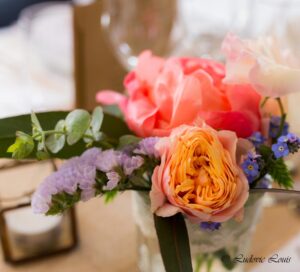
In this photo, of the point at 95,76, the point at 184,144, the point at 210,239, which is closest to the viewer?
the point at 184,144

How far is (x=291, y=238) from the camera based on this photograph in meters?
0.71

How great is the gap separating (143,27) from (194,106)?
2.08ft

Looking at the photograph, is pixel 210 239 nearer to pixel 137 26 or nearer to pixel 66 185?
pixel 66 185

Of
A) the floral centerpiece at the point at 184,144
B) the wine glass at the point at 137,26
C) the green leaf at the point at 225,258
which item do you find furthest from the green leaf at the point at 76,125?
the wine glass at the point at 137,26

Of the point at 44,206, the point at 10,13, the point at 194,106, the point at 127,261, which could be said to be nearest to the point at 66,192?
the point at 44,206

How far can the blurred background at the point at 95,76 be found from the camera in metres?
0.66

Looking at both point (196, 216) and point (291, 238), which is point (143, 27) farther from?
point (196, 216)

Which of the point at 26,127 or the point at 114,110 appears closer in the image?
the point at 26,127

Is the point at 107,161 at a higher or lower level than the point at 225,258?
higher

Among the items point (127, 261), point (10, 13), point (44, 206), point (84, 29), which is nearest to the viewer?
point (44, 206)

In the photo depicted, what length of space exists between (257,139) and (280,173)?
41mm

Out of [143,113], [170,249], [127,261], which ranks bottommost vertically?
[127,261]

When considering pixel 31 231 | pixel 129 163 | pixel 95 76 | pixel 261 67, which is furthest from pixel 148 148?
pixel 95 76

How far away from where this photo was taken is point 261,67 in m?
0.47
